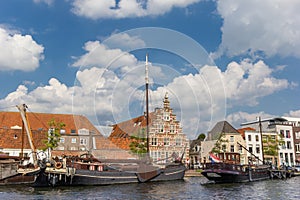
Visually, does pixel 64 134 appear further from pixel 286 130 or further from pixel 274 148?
pixel 286 130

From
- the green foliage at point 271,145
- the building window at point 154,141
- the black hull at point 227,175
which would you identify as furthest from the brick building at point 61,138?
the green foliage at point 271,145

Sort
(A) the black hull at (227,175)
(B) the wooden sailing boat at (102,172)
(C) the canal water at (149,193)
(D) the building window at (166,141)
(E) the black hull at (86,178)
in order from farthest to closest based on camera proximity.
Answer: (D) the building window at (166,141)
(A) the black hull at (227,175)
(B) the wooden sailing boat at (102,172)
(E) the black hull at (86,178)
(C) the canal water at (149,193)

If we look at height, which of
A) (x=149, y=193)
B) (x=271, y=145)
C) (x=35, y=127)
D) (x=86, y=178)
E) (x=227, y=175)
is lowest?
(x=149, y=193)

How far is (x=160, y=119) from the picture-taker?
6775cm

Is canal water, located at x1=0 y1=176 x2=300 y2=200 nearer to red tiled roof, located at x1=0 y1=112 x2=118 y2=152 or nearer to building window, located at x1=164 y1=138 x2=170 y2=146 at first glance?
red tiled roof, located at x1=0 y1=112 x2=118 y2=152

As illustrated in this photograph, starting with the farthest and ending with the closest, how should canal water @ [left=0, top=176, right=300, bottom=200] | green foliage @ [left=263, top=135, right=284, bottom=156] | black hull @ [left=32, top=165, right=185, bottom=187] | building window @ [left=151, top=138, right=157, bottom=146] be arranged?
1. green foliage @ [left=263, top=135, right=284, bottom=156]
2. building window @ [left=151, top=138, right=157, bottom=146]
3. black hull @ [left=32, top=165, right=185, bottom=187]
4. canal water @ [left=0, top=176, right=300, bottom=200]

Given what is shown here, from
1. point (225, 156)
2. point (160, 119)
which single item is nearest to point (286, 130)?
point (225, 156)

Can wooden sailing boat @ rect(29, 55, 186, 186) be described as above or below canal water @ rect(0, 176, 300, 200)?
above

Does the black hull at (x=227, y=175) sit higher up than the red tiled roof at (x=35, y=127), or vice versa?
the red tiled roof at (x=35, y=127)

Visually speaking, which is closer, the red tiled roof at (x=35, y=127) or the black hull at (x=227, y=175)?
the black hull at (x=227, y=175)

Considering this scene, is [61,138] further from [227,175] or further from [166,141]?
[227,175]

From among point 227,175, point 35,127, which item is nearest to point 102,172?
point 227,175

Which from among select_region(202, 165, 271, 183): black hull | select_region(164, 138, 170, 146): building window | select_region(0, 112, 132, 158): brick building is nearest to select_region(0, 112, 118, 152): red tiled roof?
select_region(0, 112, 132, 158): brick building

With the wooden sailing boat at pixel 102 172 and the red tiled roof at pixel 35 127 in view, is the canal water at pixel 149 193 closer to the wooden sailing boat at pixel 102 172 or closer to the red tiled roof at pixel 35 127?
the wooden sailing boat at pixel 102 172
